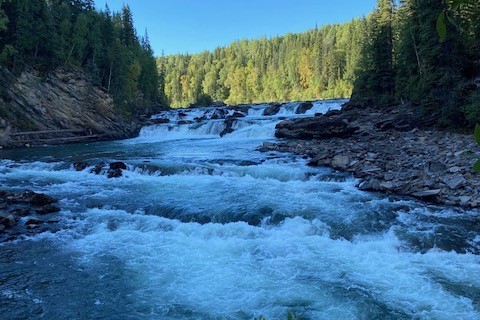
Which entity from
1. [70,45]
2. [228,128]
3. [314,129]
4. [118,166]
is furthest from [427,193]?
[70,45]

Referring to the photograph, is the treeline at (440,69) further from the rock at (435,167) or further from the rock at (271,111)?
the rock at (271,111)

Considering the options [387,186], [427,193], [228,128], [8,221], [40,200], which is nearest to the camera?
[8,221]

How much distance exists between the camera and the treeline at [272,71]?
349 ft

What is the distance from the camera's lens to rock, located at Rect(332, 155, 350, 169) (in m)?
20.8

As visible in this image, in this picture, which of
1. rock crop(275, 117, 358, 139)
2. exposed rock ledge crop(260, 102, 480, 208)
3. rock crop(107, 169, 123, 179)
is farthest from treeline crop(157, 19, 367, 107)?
rock crop(107, 169, 123, 179)

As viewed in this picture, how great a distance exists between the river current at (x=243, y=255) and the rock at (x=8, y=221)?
1.45 metres

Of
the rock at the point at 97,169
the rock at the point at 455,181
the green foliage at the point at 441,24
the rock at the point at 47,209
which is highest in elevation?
the green foliage at the point at 441,24

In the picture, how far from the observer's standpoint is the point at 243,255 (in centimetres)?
1066

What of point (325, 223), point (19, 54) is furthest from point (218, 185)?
point (19, 54)

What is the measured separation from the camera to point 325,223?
496 inches

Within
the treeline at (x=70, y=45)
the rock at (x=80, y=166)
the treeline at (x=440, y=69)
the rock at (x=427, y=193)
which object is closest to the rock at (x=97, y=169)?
the rock at (x=80, y=166)

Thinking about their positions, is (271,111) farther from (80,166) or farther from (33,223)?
(33,223)

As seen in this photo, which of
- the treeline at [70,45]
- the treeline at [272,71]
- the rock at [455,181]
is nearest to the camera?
the rock at [455,181]

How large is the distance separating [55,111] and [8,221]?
99.1 feet
